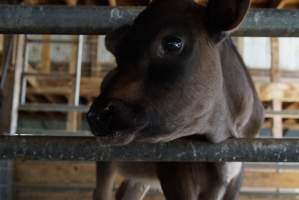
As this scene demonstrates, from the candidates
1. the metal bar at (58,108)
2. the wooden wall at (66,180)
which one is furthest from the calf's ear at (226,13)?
the wooden wall at (66,180)

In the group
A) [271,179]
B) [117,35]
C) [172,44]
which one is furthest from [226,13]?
[271,179]

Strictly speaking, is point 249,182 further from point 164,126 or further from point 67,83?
point 67,83

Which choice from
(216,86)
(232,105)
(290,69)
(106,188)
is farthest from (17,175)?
(290,69)

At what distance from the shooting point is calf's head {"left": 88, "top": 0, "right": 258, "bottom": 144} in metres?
1.57

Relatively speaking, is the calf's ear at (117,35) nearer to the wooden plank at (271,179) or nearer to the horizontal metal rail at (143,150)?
the horizontal metal rail at (143,150)

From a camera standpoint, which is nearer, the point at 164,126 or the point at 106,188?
the point at 164,126

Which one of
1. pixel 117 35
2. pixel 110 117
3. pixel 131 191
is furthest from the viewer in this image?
pixel 131 191

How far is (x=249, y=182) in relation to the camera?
5035 millimetres

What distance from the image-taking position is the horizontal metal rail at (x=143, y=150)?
5.32 ft

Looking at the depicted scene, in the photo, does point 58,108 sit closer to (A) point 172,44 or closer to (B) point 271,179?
(B) point 271,179

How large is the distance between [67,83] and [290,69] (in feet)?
15.9

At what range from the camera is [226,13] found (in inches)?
69.4

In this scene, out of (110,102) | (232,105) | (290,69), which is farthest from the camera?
(290,69)

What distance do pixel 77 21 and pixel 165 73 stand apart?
0.35m
